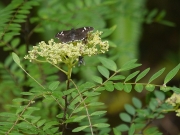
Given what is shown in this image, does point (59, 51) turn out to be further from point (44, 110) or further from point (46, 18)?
point (44, 110)

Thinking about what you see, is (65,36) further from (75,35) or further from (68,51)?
(68,51)

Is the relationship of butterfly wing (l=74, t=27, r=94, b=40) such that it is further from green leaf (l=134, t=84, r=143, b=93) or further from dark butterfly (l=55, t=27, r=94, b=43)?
green leaf (l=134, t=84, r=143, b=93)

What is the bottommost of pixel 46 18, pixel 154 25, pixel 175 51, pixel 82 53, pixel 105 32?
pixel 82 53

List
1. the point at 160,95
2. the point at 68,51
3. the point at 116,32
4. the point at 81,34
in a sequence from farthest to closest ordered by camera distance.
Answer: the point at 116,32
the point at 160,95
the point at 81,34
the point at 68,51

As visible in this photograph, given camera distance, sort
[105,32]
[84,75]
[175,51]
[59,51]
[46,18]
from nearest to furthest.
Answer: [59,51] < [105,32] < [46,18] < [84,75] < [175,51]

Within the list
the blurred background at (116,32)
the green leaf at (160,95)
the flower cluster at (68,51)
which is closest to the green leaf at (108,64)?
the flower cluster at (68,51)

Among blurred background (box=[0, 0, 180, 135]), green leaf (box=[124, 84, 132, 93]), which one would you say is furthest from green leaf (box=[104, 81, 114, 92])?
blurred background (box=[0, 0, 180, 135])

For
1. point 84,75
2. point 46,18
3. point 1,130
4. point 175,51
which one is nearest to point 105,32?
point 46,18

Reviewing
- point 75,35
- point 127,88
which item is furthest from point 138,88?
point 75,35
